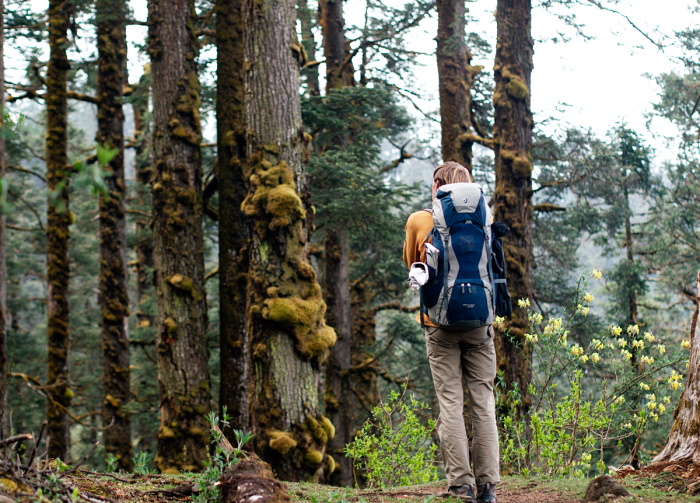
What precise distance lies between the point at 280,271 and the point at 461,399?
2764 mm

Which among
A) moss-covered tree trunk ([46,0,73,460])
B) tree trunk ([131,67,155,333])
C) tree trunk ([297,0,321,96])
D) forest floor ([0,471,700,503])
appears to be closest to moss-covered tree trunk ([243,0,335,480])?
forest floor ([0,471,700,503])

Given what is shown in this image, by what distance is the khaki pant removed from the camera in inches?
156

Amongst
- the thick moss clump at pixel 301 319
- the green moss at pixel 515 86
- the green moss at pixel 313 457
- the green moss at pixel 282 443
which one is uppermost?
the green moss at pixel 515 86

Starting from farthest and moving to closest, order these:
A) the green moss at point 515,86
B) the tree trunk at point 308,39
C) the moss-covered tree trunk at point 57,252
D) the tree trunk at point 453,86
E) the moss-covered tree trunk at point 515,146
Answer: the tree trunk at point 308,39
the tree trunk at point 453,86
the moss-covered tree trunk at point 57,252
the green moss at point 515,86
the moss-covered tree trunk at point 515,146

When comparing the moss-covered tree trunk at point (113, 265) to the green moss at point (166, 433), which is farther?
the moss-covered tree trunk at point (113, 265)

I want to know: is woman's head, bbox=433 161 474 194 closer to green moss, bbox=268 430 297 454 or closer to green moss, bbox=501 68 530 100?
green moss, bbox=268 430 297 454

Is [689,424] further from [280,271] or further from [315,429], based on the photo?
[280,271]

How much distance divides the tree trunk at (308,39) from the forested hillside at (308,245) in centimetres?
8

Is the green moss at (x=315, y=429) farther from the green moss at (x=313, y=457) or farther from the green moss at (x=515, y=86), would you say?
the green moss at (x=515, y=86)

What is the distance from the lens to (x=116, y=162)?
1252 centimetres

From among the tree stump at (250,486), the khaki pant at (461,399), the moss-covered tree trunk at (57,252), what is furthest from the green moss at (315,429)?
the moss-covered tree trunk at (57,252)

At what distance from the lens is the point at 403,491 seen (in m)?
4.58

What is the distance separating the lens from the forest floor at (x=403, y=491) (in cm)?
335

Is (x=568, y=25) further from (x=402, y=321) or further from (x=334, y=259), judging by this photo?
(x=402, y=321)
